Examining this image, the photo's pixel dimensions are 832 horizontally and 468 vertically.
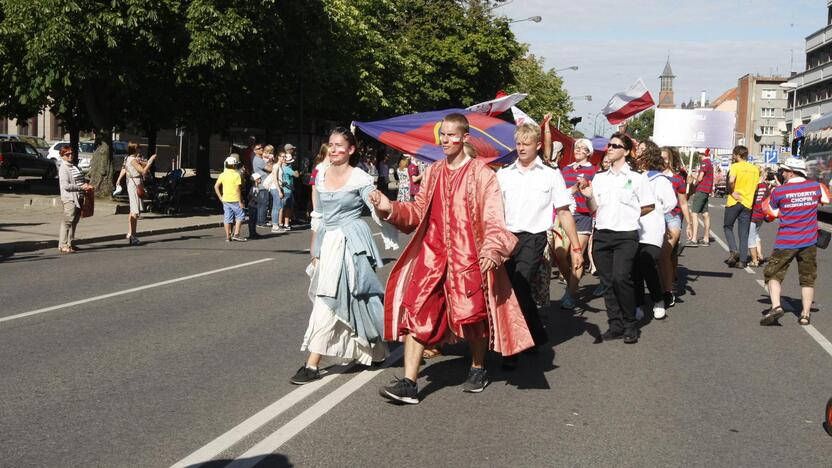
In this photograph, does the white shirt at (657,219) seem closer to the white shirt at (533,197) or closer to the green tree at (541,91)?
the white shirt at (533,197)

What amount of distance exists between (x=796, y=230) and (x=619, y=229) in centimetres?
231

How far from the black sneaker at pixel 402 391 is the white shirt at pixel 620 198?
317 cm

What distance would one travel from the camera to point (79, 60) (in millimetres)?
22438

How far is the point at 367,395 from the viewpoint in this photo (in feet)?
20.1

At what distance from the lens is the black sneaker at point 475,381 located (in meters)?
6.23

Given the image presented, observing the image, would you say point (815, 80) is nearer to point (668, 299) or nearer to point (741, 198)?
point (741, 198)

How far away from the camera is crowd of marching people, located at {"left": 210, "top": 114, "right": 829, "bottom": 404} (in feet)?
19.5

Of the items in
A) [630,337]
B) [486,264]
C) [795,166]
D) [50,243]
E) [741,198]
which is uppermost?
[795,166]

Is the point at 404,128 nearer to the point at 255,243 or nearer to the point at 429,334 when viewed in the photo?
the point at 429,334

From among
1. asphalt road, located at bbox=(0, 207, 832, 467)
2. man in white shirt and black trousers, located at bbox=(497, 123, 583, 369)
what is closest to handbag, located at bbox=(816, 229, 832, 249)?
asphalt road, located at bbox=(0, 207, 832, 467)

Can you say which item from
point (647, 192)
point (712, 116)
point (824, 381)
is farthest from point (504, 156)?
point (712, 116)

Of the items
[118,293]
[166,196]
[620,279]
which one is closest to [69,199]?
[118,293]

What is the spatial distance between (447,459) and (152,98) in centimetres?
2349

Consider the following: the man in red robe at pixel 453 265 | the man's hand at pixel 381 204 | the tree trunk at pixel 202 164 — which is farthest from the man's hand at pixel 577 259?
the tree trunk at pixel 202 164
